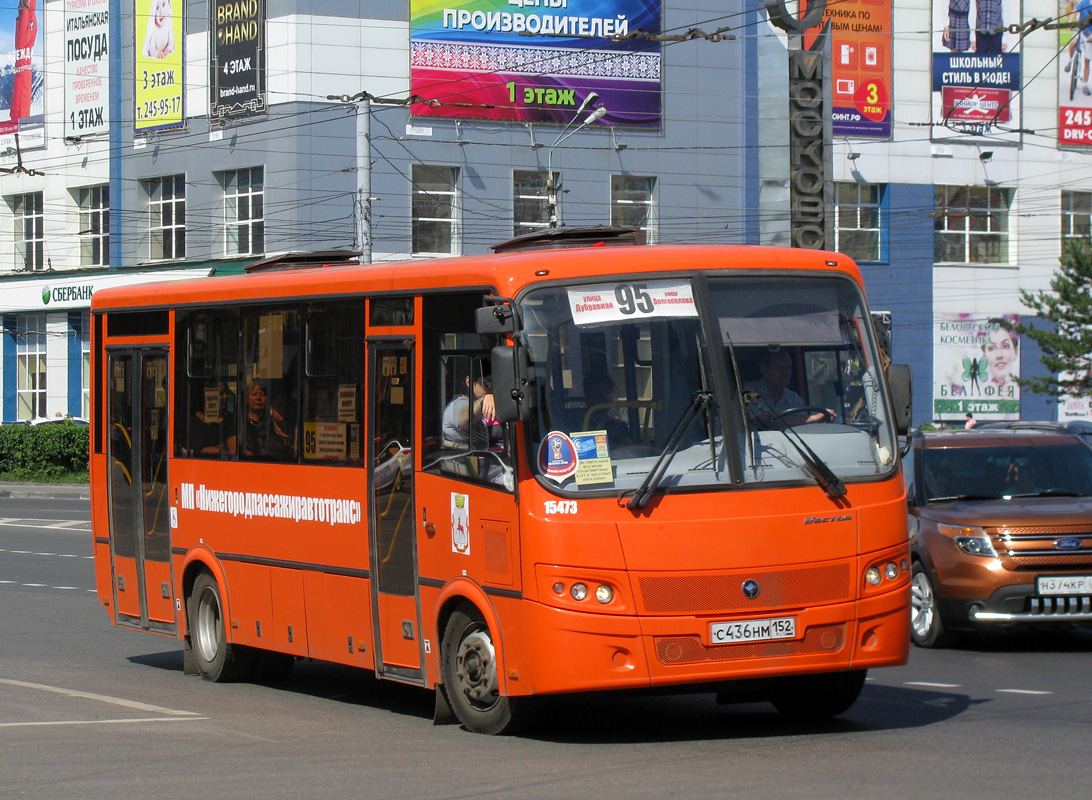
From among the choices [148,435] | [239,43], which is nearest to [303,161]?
[239,43]

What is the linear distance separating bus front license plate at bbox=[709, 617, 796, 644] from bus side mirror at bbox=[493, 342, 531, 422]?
1.46 metres

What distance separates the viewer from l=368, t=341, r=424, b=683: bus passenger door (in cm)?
952

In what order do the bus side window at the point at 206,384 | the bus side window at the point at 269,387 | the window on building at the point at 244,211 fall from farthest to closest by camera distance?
the window on building at the point at 244,211
the bus side window at the point at 206,384
the bus side window at the point at 269,387

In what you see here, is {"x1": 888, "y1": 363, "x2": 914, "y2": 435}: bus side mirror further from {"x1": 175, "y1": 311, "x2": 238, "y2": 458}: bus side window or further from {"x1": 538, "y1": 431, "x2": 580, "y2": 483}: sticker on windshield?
{"x1": 175, "y1": 311, "x2": 238, "y2": 458}: bus side window

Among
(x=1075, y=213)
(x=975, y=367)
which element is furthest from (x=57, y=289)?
(x=1075, y=213)

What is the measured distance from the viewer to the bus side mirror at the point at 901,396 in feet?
29.8

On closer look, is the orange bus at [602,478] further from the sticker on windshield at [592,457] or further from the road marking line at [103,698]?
the road marking line at [103,698]

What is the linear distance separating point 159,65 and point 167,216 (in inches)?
169

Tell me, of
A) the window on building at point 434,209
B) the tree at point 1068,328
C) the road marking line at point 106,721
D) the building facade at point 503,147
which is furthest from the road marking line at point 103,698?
the tree at point 1068,328

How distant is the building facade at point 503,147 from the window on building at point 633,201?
0.09m

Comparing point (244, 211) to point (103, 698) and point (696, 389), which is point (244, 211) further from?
point (696, 389)

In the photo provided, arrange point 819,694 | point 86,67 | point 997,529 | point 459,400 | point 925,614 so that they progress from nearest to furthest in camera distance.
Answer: point 459,400 → point 819,694 → point 997,529 → point 925,614 → point 86,67

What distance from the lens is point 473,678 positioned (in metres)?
8.95

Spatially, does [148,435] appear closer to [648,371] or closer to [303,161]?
[648,371]
